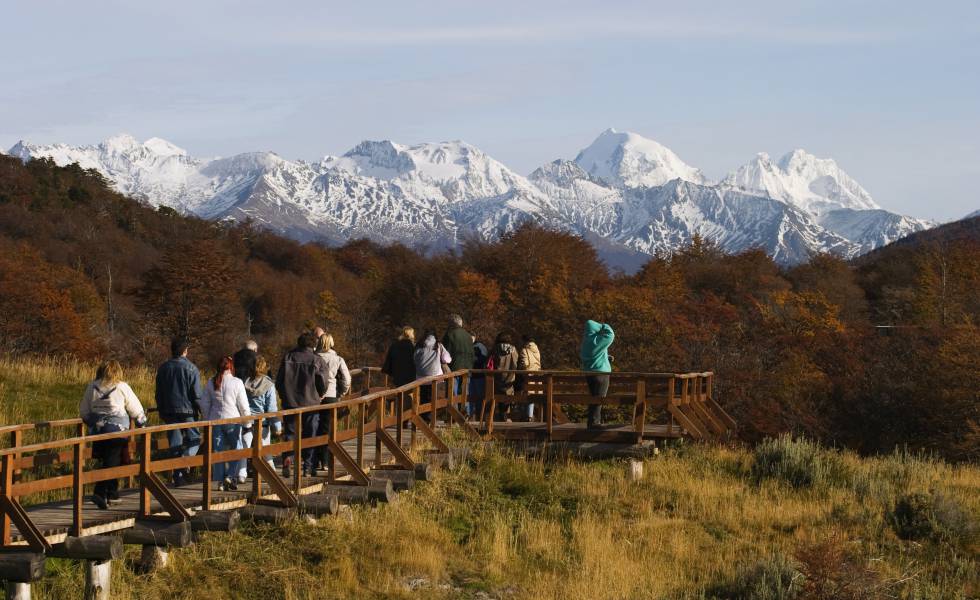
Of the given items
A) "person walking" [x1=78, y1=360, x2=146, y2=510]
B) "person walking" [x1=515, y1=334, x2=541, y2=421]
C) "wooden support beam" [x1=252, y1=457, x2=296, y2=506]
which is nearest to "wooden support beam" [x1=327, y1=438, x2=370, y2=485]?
"wooden support beam" [x1=252, y1=457, x2=296, y2=506]

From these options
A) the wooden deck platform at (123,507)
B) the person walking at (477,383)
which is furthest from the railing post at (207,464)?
the person walking at (477,383)

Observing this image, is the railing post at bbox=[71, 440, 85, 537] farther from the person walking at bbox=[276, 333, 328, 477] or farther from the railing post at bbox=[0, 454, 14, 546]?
the person walking at bbox=[276, 333, 328, 477]

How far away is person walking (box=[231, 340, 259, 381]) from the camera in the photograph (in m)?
13.9

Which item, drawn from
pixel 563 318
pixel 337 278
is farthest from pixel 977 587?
pixel 337 278

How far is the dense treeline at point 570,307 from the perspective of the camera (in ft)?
124

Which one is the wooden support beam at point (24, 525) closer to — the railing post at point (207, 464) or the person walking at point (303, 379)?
the railing post at point (207, 464)

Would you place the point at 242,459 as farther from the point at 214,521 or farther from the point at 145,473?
the point at 145,473

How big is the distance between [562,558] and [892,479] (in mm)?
7487

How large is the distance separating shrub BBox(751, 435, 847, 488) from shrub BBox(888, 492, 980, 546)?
6.53ft

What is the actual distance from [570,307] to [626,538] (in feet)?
139

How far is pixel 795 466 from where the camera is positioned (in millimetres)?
18422

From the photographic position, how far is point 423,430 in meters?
16.0

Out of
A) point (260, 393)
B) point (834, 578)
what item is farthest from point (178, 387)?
point (834, 578)

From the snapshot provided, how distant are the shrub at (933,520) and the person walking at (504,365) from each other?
634 cm
